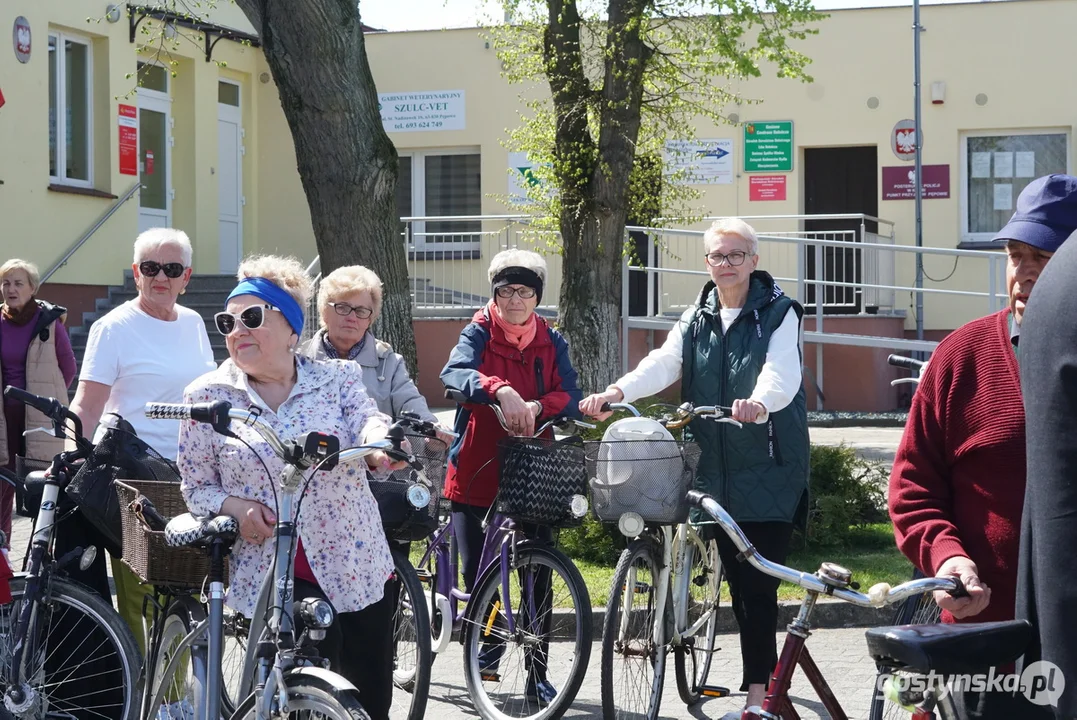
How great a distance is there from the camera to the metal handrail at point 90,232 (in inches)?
672

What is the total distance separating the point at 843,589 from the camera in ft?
10.9

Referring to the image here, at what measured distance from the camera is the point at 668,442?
4.95 m

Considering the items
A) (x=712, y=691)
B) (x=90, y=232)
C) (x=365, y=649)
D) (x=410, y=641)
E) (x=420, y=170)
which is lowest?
(x=712, y=691)

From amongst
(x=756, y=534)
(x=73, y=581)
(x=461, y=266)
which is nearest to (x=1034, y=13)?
(x=461, y=266)

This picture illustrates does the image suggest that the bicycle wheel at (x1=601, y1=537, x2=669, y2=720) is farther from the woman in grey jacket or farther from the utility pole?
the utility pole

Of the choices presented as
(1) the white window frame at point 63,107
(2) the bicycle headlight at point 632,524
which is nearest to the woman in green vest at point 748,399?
(2) the bicycle headlight at point 632,524

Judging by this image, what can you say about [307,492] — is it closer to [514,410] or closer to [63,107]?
[514,410]

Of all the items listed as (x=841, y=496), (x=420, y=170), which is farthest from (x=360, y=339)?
(x=420, y=170)

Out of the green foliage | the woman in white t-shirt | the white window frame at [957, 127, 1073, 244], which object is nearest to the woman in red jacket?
the woman in white t-shirt

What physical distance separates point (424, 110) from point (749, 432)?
17.9 metres

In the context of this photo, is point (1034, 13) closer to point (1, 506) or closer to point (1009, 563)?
point (1, 506)

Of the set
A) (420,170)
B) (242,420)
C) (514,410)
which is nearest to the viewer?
(242,420)

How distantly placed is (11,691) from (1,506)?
2509 mm

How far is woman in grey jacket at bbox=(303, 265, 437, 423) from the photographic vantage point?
18.9 feet
